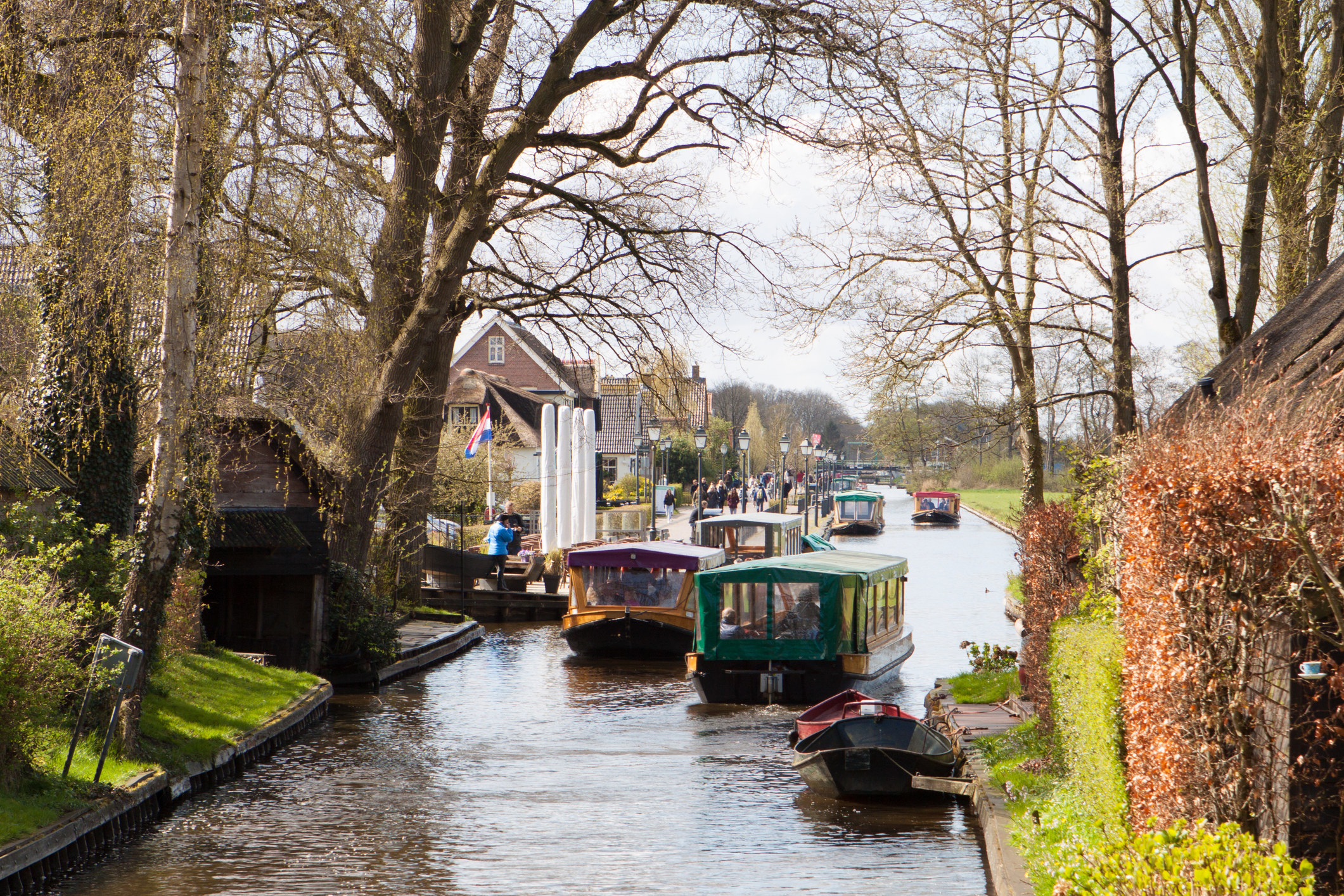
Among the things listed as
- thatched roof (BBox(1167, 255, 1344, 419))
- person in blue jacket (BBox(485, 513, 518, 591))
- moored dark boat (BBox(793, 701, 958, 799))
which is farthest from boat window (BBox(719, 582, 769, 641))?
person in blue jacket (BBox(485, 513, 518, 591))

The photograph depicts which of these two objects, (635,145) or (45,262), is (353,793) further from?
(635,145)

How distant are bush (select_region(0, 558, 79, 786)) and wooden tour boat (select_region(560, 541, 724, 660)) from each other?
48.4ft

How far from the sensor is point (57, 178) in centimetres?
1120

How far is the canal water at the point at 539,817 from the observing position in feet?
36.0

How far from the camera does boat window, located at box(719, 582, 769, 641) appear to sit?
68.3 feet

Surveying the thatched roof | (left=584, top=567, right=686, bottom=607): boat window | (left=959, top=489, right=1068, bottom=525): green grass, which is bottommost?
(left=584, top=567, right=686, bottom=607): boat window

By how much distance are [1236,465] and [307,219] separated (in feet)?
30.0

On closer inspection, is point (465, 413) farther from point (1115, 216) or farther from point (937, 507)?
point (1115, 216)

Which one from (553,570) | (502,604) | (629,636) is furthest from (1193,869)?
(553,570)

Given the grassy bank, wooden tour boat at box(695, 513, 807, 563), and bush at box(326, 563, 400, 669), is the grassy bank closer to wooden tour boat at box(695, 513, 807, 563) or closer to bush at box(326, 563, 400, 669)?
bush at box(326, 563, 400, 669)

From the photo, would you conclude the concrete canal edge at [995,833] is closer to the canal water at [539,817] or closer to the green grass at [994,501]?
the canal water at [539,817]

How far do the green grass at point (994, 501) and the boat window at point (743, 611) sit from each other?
41.6 m

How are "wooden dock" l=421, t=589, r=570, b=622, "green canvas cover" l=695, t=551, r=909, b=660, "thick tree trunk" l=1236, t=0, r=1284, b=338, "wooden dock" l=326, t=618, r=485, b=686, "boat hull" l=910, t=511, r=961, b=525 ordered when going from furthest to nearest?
"boat hull" l=910, t=511, r=961, b=525 → "wooden dock" l=421, t=589, r=570, b=622 → "wooden dock" l=326, t=618, r=485, b=686 → "green canvas cover" l=695, t=551, r=909, b=660 → "thick tree trunk" l=1236, t=0, r=1284, b=338

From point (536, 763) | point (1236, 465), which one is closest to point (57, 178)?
point (536, 763)
